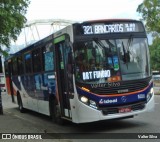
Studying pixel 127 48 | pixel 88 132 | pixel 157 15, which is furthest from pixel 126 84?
pixel 157 15

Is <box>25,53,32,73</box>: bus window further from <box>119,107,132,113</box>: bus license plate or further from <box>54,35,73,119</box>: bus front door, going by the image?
<box>119,107,132,113</box>: bus license plate

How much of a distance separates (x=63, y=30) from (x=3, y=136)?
348 centimetres

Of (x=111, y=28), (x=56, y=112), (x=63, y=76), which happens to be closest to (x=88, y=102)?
(x=63, y=76)

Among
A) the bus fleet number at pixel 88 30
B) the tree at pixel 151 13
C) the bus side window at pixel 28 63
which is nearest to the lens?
the bus fleet number at pixel 88 30

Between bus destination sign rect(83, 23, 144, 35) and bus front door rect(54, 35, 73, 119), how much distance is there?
2.54 feet

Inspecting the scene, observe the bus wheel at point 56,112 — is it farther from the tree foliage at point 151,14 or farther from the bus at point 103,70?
the tree foliage at point 151,14

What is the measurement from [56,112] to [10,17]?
11.4 feet

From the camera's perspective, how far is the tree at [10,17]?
12.1 m

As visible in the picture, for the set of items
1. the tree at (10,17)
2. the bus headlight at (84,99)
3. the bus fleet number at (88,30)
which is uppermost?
the tree at (10,17)

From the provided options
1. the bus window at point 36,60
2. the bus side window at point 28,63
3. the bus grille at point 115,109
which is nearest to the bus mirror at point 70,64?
the bus grille at point 115,109

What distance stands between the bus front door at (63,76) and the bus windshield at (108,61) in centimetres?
51

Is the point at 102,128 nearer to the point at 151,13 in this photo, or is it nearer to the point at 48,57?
the point at 48,57

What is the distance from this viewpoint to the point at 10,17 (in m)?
12.3

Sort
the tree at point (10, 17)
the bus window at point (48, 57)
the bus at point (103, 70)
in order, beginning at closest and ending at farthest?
the bus at point (103, 70), the tree at point (10, 17), the bus window at point (48, 57)
